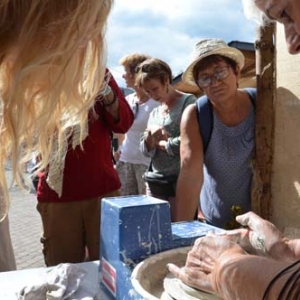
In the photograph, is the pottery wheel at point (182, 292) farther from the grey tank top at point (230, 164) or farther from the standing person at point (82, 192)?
the standing person at point (82, 192)

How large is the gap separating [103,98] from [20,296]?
1051mm

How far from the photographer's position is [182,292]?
2.98ft

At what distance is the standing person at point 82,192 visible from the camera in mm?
2027

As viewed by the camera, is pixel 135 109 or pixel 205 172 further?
pixel 135 109

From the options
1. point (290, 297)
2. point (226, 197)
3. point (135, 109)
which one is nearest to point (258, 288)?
point (290, 297)

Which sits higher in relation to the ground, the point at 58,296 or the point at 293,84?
the point at 293,84

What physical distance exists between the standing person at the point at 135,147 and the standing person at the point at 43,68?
1903 millimetres

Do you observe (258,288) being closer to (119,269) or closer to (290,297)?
(290,297)

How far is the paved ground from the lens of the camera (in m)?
3.88

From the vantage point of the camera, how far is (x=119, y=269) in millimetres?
1080

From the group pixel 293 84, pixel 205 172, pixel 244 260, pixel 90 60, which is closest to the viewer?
pixel 244 260

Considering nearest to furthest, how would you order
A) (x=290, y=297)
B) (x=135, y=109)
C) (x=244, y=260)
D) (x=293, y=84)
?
(x=290, y=297), (x=244, y=260), (x=293, y=84), (x=135, y=109)

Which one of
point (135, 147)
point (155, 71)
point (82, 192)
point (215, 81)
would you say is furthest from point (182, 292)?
point (135, 147)

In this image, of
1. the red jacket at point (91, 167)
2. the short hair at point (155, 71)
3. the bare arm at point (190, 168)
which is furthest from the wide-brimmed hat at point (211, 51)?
the short hair at point (155, 71)
